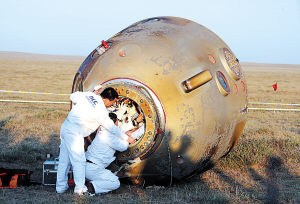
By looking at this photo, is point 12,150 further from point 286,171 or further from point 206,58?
point 286,171

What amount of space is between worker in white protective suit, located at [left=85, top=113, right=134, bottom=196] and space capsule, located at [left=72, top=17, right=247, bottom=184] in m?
0.15

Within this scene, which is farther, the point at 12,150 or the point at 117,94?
the point at 12,150

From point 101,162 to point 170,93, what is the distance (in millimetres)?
1339

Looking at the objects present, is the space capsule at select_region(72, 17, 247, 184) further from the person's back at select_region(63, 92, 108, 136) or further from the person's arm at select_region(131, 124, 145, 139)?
the person's back at select_region(63, 92, 108, 136)

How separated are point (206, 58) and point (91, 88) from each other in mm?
1673

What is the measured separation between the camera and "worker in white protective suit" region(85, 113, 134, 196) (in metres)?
5.35

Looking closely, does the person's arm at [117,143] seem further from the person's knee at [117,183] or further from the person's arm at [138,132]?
the person's knee at [117,183]

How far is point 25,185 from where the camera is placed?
5.82 m

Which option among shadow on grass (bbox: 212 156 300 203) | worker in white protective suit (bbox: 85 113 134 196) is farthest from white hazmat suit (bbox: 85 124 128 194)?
shadow on grass (bbox: 212 156 300 203)

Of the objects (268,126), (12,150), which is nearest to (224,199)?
(12,150)

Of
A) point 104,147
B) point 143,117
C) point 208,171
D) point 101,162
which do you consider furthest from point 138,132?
point 208,171

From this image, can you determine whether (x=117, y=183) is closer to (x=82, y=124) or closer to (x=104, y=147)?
(x=104, y=147)

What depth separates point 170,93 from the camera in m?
5.18

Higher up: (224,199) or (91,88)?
(91,88)
